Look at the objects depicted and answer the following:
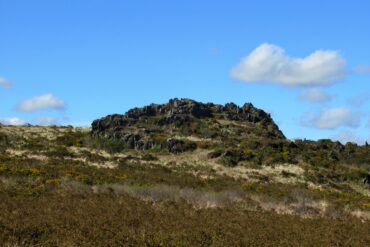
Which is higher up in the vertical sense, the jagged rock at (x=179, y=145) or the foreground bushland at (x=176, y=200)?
the jagged rock at (x=179, y=145)

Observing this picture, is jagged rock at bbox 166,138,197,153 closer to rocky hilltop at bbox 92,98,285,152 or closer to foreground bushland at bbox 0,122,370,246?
rocky hilltop at bbox 92,98,285,152

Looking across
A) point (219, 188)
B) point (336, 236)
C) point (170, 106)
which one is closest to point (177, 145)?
point (170, 106)

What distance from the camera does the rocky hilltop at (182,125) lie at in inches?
2229

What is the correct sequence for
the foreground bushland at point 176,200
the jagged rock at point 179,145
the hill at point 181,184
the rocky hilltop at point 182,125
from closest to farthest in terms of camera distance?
1. the foreground bushland at point 176,200
2. the hill at point 181,184
3. the jagged rock at point 179,145
4. the rocky hilltop at point 182,125

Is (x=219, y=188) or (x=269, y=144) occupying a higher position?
(x=269, y=144)

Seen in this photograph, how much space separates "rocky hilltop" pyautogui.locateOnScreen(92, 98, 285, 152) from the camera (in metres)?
56.6

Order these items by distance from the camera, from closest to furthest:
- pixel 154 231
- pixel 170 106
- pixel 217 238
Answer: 1. pixel 217 238
2. pixel 154 231
3. pixel 170 106

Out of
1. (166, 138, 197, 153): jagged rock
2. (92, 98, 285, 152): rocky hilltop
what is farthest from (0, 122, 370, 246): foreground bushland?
(92, 98, 285, 152): rocky hilltop

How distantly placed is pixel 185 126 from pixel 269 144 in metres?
13.7

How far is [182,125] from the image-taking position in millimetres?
65625

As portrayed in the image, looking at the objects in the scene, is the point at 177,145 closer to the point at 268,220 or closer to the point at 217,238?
the point at 268,220

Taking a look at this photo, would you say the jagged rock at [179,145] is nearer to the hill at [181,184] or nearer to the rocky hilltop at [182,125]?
the rocky hilltop at [182,125]

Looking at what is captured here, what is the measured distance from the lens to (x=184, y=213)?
1664cm

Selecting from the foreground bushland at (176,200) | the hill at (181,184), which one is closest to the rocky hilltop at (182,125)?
the hill at (181,184)
